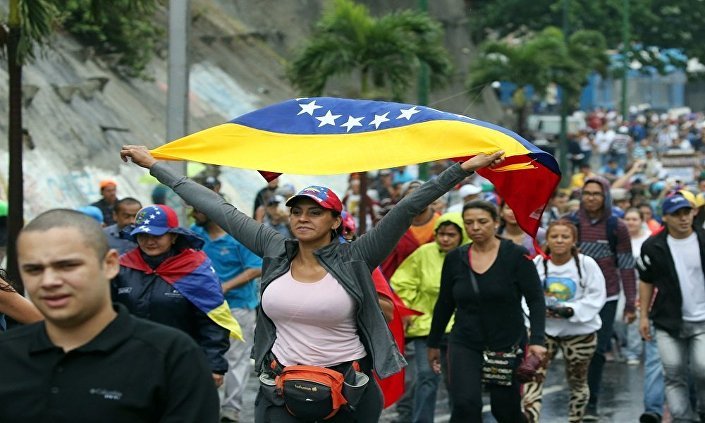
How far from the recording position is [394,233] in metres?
6.64

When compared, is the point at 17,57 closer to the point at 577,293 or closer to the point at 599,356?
the point at 577,293

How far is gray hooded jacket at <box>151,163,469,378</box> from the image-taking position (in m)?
6.57

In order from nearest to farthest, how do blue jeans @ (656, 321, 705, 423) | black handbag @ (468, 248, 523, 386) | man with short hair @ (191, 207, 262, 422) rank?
1. black handbag @ (468, 248, 523, 386)
2. blue jeans @ (656, 321, 705, 423)
3. man with short hair @ (191, 207, 262, 422)

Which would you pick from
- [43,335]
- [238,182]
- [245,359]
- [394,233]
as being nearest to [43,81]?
[238,182]

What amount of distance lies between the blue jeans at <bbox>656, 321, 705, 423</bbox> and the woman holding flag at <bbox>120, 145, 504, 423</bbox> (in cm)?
365

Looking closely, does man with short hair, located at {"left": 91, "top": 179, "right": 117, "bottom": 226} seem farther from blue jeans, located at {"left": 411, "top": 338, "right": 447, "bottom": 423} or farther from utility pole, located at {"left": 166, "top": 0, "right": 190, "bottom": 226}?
blue jeans, located at {"left": 411, "top": 338, "right": 447, "bottom": 423}

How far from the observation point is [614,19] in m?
53.2

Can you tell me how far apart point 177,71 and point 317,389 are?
6.28 metres

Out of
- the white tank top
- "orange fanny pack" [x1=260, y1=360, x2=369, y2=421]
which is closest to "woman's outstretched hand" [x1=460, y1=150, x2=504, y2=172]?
the white tank top

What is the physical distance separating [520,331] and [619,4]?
4464 cm

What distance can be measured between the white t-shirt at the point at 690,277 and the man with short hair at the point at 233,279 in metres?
3.20

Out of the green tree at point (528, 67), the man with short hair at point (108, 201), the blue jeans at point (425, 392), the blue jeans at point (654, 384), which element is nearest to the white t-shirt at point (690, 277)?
the blue jeans at point (654, 384)

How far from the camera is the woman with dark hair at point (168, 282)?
7.94 m

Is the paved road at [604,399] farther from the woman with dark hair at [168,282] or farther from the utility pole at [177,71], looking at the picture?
the woman with dark hair at [168,282]
